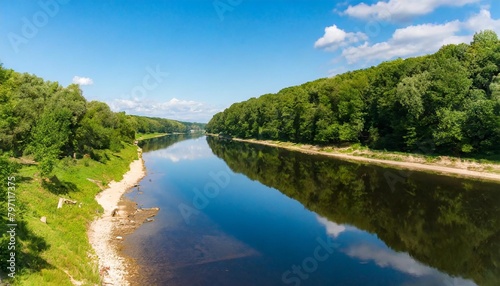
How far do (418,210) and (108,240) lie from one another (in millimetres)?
34286

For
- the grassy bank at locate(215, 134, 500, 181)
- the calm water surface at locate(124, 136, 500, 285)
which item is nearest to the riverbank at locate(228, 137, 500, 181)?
the grassy bank at locate(215, 134, 500, 181)

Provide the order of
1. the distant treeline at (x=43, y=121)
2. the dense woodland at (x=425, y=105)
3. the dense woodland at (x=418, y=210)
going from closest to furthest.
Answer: the dense woodland at (x=418, y=210)
the distant treeline at (x=43, y=121)
the dense woodland at (x=425, y=105)

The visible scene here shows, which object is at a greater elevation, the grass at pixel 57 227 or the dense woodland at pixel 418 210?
the grass at pixel 57 227

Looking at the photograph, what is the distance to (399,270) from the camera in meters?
25.0

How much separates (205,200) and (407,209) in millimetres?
26932

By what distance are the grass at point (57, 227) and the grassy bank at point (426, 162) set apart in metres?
59.4

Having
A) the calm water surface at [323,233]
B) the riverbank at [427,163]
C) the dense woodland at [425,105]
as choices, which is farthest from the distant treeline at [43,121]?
the dense woodland at [425,105]

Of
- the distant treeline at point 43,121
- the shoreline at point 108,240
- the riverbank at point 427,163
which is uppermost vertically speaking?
the distant treeline at point 43,121

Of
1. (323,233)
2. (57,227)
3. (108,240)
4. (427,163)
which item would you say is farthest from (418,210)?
(57,227)

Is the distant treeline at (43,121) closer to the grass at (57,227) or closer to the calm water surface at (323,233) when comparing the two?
the grass at (57,227)

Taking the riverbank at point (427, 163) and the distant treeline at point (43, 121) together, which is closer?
the distant treeline at point (43, 121)

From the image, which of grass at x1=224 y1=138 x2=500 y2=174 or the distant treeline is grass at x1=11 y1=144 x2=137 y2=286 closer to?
the distant treeline

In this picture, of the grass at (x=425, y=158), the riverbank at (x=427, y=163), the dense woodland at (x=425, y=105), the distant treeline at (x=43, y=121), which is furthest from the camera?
the dense woodland at (x=425, y=105)

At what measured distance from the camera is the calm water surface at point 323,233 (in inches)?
962
